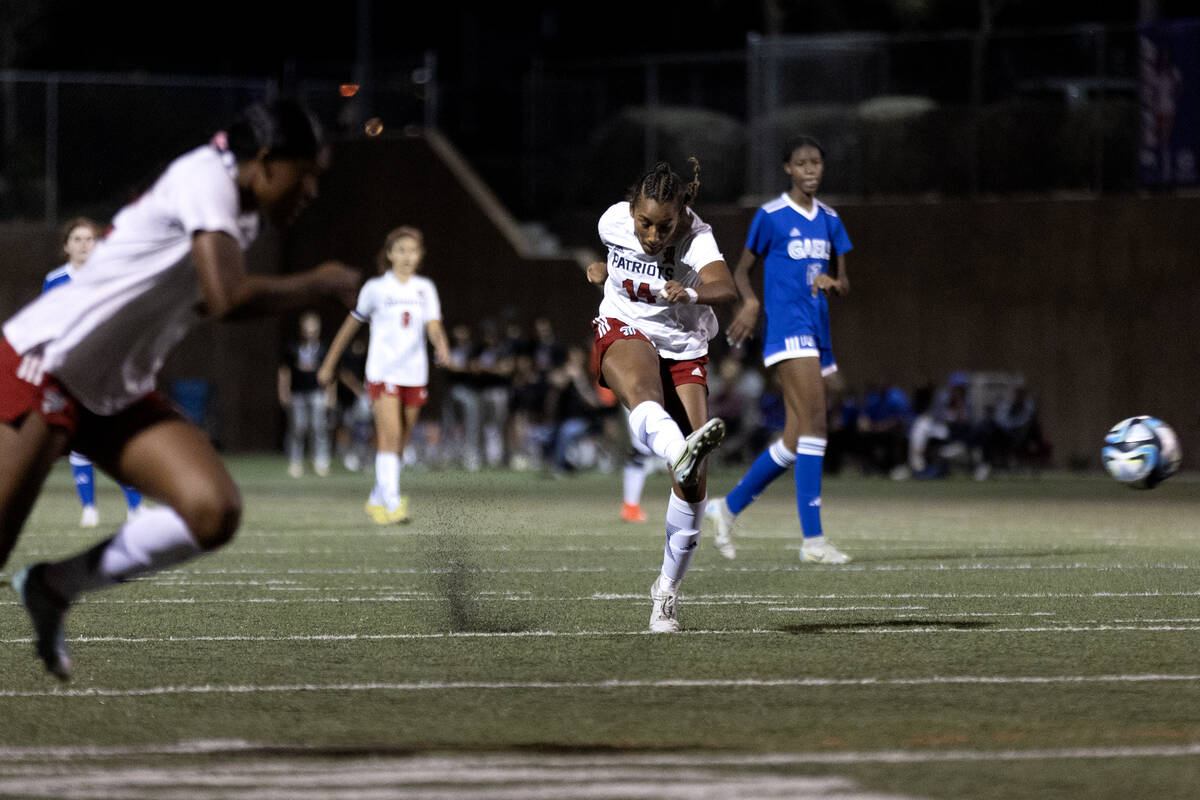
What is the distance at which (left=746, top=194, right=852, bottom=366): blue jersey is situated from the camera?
11.6 m

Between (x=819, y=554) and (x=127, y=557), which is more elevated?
(x=127, y=557)

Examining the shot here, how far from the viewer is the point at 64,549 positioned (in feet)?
43.1

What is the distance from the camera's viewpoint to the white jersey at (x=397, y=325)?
15461mm

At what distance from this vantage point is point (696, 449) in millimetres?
7809

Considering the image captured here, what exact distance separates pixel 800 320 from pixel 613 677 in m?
4.94

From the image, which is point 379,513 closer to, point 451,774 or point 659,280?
point 659,280

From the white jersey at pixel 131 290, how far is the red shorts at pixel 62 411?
0.14ft

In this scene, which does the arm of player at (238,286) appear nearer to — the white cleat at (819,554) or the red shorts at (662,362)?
the red shorts at (662,362)

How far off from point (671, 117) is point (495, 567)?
753 inches

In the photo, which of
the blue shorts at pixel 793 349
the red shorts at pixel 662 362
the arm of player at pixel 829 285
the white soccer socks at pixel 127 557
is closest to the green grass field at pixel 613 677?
the white soccer socks at pixel 127 557

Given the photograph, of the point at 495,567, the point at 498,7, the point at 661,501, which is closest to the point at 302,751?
the point at 495,567

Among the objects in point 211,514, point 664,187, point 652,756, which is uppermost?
point 664,187

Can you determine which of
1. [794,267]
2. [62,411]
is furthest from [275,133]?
[794,267]

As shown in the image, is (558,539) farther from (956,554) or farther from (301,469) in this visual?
(301,469)
